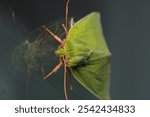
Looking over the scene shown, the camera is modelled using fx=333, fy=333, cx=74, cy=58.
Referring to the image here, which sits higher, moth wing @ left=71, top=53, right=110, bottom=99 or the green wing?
the green wing

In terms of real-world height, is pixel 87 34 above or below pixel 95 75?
above

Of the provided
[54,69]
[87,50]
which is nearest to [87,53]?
[87,50]

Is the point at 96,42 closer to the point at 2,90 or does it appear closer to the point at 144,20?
the point at 144,20

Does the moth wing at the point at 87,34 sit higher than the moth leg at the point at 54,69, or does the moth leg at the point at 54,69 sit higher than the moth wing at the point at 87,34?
the moth wing at the point at 87,34

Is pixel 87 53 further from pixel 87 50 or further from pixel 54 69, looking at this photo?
pixel 54 69

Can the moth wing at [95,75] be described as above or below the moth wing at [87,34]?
below
